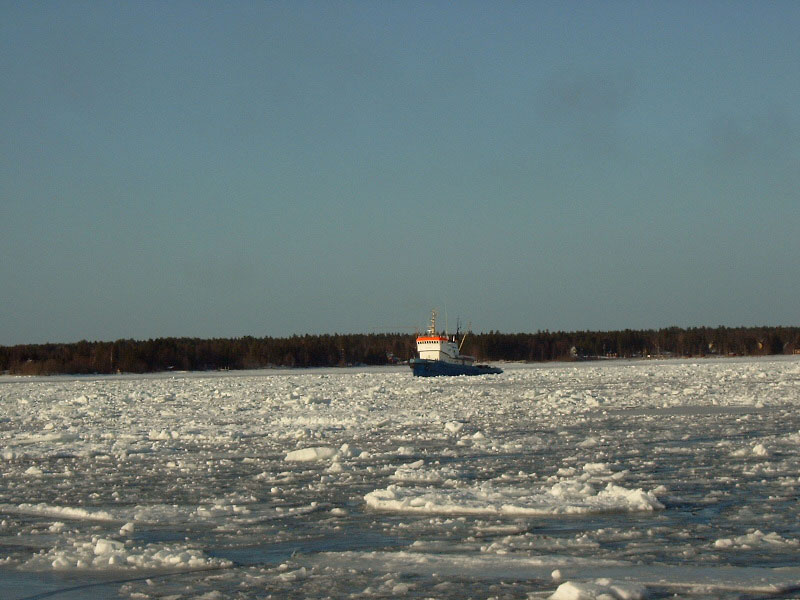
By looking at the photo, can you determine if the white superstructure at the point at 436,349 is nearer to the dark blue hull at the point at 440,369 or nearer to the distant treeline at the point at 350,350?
the dark blue hull at the point at 440,369

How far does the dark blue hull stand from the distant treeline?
23357mm

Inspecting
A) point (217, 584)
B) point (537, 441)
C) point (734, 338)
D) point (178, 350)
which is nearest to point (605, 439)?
point (537, 441)

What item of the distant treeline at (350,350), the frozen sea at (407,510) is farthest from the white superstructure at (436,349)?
the frozen sea at (407,510)

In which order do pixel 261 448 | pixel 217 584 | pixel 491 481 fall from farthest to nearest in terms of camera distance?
pixel 261 448, pixel 491 481, pixel 217 584

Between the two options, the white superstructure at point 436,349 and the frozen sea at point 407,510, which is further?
the white superstructure at point 436,349

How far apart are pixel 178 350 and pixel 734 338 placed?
46843mm

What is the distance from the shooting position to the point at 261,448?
44.5 feet

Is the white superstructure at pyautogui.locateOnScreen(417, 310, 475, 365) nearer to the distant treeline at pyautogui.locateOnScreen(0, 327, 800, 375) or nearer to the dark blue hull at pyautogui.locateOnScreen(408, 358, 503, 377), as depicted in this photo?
the dark blue hull at pyautogui.locateOnScreen(408, 358, 503, 377)

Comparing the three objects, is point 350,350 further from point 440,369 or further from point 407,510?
point 407,510

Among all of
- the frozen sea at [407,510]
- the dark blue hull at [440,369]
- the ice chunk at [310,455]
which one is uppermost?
the dark blue hull at [440,369]

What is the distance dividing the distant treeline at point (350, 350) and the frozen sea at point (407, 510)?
51.8 m

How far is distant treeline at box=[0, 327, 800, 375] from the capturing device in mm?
67250

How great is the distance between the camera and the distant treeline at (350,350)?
2648 inches

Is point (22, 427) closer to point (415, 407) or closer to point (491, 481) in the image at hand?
point (415, 407)
